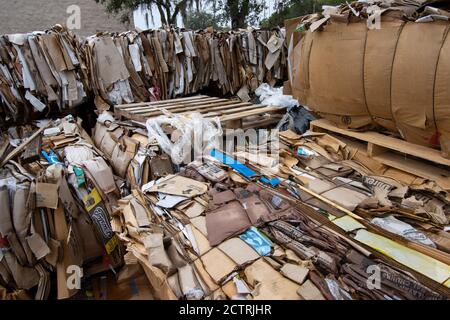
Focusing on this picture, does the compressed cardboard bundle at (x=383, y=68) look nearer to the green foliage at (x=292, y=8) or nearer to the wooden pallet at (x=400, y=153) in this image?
the wooden pallet at (x=400, y=153)

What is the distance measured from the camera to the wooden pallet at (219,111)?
389 centimetres

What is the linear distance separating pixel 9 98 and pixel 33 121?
48 centimetres

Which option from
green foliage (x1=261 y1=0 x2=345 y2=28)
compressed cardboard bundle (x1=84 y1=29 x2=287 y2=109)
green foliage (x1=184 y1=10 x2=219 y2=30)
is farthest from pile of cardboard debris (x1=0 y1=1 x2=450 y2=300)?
green foliage (x1=184 y1=10 x2=219 y2=30)

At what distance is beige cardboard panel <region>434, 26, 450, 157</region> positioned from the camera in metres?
2.14

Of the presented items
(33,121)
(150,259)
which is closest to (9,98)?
(33,121)

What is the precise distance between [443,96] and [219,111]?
255cm

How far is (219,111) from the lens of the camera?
4172 millimetres

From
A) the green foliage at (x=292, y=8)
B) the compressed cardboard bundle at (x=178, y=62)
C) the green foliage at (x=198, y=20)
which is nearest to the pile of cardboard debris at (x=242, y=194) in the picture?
the compressed cardboard bundle at (x=178, y=62)

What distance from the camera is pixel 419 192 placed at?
2.44 m

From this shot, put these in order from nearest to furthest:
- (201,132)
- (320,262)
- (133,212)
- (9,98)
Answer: (320,262) → (133,212) → (201,132) → (9,98)

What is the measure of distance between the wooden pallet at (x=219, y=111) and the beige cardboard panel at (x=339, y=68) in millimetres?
966

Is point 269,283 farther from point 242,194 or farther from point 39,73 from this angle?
point 39,73

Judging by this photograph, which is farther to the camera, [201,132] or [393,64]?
[201,132]
